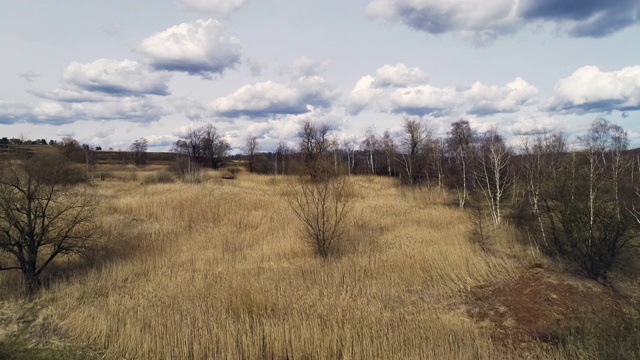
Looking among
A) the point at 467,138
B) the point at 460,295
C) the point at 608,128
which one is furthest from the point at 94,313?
the point at 467,138

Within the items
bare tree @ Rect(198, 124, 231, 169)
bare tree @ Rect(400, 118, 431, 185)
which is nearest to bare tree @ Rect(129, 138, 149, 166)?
bare tree @ Rect(198, 124, 231, 169)

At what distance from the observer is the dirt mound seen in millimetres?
6648

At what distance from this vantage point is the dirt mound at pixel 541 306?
6.65 metres

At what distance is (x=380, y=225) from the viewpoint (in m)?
14.7

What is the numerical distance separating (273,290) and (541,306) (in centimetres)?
539

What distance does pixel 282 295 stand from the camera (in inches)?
295

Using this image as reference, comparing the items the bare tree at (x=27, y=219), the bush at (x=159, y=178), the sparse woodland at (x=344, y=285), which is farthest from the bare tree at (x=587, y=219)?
the bush at (x=159, y=178)

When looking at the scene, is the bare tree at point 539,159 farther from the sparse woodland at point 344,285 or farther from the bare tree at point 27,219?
the bare tree at point 27,219

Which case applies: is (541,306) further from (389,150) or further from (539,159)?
(389,150)

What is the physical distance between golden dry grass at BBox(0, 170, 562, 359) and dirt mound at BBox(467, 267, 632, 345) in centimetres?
43

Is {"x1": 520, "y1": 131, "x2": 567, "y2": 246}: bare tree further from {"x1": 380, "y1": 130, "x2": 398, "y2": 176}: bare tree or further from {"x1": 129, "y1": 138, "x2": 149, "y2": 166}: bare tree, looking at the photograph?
{"x1": 129, "y1": 138, "x2": 149, "y2": 166}: bare tree

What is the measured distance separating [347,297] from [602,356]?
4.21 meters

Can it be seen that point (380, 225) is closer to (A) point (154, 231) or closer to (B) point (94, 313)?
(A) point (154, 231)

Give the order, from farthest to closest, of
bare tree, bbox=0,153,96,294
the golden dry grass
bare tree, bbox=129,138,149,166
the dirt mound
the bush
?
1. bare tree, bbox=129,138,149,166
2. the bush
3. bare tree, bbox=0,153,96,294
4. the dirt mound
5. the golden dry grass
